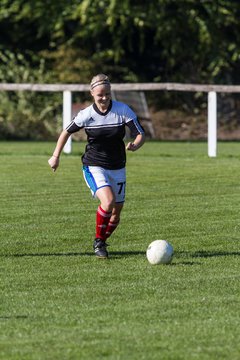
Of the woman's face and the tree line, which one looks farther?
the tree line

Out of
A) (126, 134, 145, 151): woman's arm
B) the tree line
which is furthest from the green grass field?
the tree line

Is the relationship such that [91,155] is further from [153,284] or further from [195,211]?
[195,211]

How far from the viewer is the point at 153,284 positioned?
9336mm

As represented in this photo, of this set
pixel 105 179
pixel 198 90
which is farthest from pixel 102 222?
pixel 198 90

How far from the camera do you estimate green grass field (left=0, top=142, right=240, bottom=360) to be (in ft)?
23.4

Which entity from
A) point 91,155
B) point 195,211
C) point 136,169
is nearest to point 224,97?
point 136,169

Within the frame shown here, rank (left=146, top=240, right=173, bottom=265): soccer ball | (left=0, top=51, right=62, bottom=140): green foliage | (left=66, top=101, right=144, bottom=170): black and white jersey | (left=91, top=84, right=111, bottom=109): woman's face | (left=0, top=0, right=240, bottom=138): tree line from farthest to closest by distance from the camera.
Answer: (left=0, top=0, right=240, bottom=138): tree line < (left=0, top=51, right=62, bottom=140): green foliage < (left=66, top=101, right=144, bottom=170): black and white jersey < (left=91, top=84, right=111, bottom=109): woman's face < (left=146, top=240, right=173, bottom=265): soccer ball

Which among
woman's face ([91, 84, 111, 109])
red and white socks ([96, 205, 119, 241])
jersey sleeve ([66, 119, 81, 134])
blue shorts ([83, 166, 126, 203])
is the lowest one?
red and white socks ([96, 205, 119, 241])

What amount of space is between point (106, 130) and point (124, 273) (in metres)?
1.82

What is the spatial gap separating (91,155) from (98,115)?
1.49ft

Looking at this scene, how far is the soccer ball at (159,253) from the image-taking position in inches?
408

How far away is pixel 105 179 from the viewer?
1122cm

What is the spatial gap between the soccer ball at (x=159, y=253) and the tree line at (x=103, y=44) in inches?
924

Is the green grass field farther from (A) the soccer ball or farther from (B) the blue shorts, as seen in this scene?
(B) the blue shorts
